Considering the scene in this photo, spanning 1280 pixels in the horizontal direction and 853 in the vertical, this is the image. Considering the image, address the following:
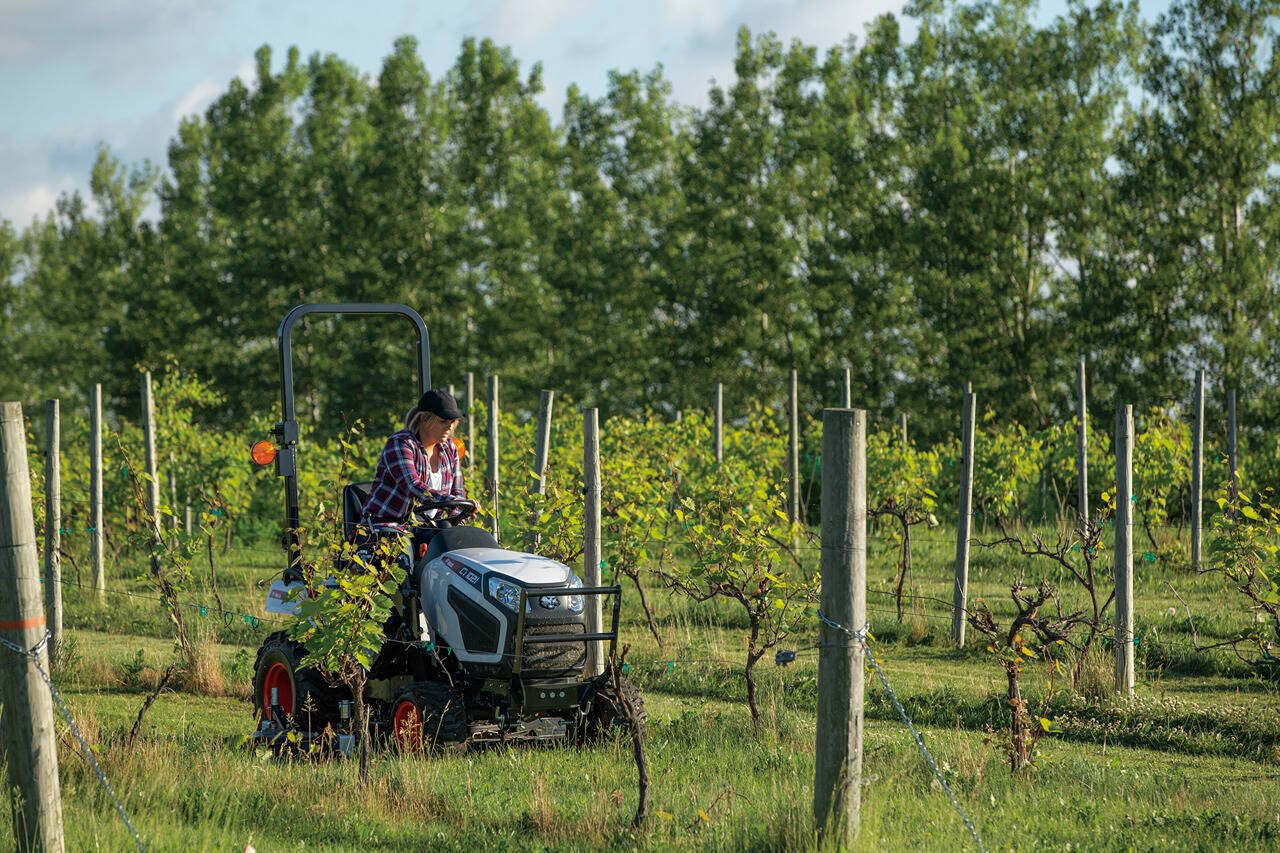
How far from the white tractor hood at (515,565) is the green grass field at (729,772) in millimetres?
888

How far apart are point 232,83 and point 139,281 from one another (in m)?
6.74

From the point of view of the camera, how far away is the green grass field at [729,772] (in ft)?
17.9

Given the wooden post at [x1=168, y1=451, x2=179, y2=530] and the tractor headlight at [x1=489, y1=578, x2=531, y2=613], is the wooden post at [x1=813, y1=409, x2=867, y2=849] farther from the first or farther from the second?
the wooden post at [x1=168, y1=451, x2=179, y2=530]

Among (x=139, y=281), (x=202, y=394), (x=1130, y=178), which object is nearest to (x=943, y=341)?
(x=1130, y=178)

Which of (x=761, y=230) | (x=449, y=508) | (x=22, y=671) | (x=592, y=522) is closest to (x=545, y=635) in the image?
(x=449, y=508)

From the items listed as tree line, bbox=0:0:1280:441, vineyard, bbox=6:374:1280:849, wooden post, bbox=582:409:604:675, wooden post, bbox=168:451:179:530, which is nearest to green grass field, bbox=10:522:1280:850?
vineyard, bbox=6:374:1280:849

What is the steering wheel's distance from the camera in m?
7.11

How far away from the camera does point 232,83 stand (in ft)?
135

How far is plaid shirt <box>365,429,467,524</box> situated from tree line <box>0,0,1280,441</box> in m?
21.0

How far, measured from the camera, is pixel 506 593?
680 centimetres

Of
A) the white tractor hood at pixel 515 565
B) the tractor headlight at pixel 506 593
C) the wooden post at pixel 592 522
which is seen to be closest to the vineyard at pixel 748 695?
the wooden post at pixel 592 522

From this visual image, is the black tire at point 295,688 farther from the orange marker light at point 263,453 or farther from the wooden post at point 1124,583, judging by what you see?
the wooden post at point 1124,583

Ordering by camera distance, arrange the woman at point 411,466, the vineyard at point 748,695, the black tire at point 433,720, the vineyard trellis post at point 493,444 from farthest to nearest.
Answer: the vineyard trellis post at point 493,444
the woman at point 411,466
the black tire at point 433,720
the vineyard at point 748,695

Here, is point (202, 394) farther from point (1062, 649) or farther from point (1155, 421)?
point (1062, 649)
